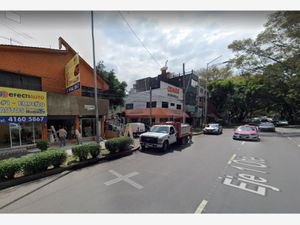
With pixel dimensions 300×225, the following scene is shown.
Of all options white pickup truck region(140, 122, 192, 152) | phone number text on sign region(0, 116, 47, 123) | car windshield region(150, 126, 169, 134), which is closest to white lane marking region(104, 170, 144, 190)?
white pickup truck region(140, 122, 192, 152)

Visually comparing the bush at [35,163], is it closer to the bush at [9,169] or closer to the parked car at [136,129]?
the bush at [9,169]

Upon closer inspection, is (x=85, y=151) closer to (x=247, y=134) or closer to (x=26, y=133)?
(x=26, y=133)

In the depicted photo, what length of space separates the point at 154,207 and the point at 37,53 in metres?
14.3

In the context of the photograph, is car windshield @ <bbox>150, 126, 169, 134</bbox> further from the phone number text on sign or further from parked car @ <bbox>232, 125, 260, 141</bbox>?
parked car @ <bbox>232, 125, 260, 141</bbox>

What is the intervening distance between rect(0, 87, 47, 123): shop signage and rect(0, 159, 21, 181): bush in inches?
228

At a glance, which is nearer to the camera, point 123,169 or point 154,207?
point 154,207

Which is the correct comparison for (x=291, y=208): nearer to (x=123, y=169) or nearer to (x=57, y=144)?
(x=123, y=169)

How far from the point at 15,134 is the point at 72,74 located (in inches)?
230

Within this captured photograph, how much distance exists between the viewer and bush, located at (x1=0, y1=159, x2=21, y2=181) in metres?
5.61

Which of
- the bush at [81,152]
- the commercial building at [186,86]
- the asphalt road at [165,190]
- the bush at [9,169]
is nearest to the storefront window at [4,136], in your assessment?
the bush at [81,152]

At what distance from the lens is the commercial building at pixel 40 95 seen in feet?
35.7

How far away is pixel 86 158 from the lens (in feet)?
27.9

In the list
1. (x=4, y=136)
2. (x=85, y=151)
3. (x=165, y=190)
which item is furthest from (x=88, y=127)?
(x=165, y=190)

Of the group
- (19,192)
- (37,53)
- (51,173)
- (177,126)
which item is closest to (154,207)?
(19,192)
